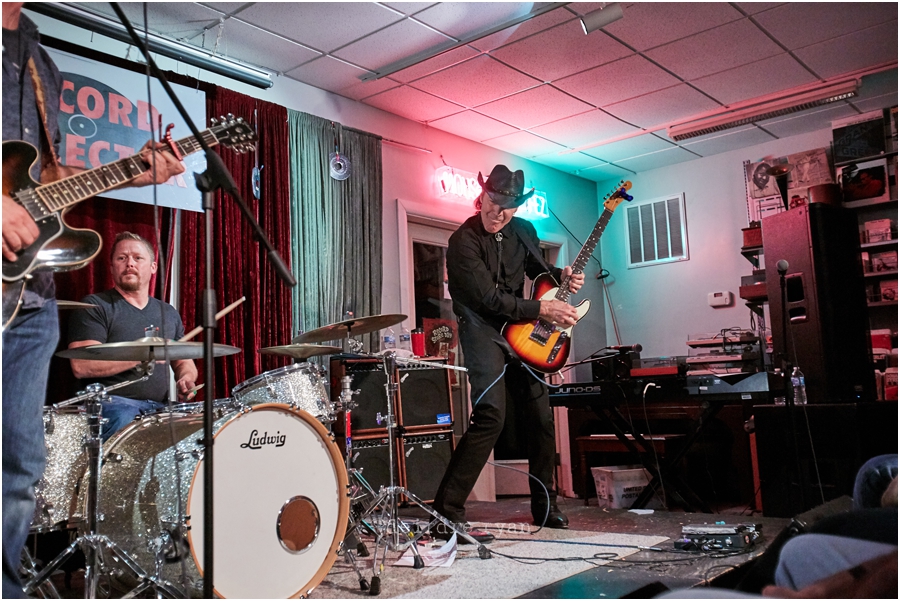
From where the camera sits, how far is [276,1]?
4.21 meters

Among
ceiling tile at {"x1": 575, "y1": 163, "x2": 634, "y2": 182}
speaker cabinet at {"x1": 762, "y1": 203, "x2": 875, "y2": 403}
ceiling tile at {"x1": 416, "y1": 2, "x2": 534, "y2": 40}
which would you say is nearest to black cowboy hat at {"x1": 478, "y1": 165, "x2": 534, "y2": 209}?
ceiling tile at {"x1": 416, "y1": 2, "x2": 534, "y2": 40}

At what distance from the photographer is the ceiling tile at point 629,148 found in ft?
22.8

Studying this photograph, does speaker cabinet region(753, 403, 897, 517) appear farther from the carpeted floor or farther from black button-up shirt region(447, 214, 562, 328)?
black button-up shirt region(447, 214, 562, 328)

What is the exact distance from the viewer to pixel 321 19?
4.45 m

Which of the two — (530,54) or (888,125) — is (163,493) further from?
(888,125)

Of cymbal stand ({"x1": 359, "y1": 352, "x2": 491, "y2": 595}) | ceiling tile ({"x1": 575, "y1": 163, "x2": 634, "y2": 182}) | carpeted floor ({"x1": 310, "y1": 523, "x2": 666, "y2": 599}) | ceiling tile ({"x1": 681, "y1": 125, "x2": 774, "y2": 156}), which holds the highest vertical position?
ceiling tile ({"x1": 575, "y1": 163, "x2": 634, "y2": 182})


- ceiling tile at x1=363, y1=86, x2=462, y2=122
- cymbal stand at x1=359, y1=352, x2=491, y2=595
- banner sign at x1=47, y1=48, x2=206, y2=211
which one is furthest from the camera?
ceiling tile at x1=363, y1=86, x2=462, y2=122

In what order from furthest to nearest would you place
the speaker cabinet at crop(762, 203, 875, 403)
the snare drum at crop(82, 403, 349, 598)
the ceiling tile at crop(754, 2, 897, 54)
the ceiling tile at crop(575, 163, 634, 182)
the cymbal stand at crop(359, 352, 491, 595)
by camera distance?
the ceiling tile at crop(575, 163, 634, 182) → the speaker cabinet at crop(762, 203, 875, 403) → the ceiling tile at crop(754, 2, 897, 54) → the cymbal stand at crop(359, 352, 491, 595) → the snare drum at crop(82, 403, 349, 598)

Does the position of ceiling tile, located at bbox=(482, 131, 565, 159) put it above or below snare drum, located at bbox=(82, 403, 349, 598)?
above

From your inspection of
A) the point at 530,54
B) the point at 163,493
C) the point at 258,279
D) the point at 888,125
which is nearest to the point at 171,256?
the point at 258,279

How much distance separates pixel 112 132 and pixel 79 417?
84.4 inches

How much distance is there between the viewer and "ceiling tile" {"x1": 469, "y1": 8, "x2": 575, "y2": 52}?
4566 mm

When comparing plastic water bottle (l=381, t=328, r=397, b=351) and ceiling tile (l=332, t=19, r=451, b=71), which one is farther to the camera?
plastic water bottle (l=381, t=328, r=397, b=351)

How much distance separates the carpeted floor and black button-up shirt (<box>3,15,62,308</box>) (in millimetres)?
1499
